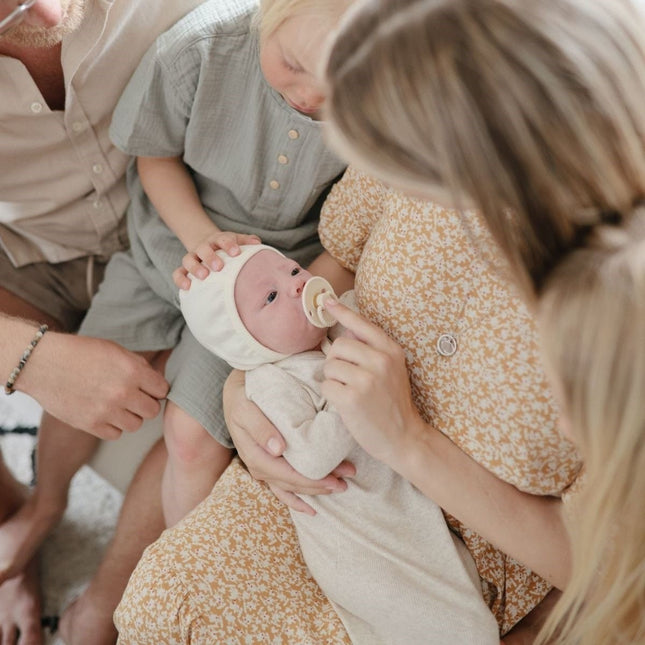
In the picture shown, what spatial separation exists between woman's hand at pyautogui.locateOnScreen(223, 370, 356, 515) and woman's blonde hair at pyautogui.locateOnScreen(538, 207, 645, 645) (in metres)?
0.40

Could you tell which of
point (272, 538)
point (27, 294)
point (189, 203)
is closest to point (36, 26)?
point (189, 203)

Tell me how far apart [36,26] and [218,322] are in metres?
0.56

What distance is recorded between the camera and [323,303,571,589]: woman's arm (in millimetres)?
914

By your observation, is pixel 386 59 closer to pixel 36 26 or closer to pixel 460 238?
pixel 460 238

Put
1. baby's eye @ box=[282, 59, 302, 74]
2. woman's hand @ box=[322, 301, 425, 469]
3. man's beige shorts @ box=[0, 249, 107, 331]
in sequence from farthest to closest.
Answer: man's beige shorts @ box=[0, 249, 107, 331] → baby's eye @ box=[282, 59, 302, 74] → woman's hand @ box=[322, 301, 425, 469]

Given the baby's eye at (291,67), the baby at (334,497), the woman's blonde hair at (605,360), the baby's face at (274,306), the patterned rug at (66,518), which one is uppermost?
the baby's eye at (291,67)

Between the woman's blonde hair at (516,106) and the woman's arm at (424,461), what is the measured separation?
1.03 feet

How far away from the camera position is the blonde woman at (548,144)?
59 centimetres

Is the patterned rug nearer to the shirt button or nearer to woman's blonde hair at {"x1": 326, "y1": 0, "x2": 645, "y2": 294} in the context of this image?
the shirt button

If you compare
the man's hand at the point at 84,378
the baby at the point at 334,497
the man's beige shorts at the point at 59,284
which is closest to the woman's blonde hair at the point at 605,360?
the baby at the point at 334,497

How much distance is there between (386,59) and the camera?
63cm

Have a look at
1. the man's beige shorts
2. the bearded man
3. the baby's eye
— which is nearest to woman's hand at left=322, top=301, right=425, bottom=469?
the baby's eye

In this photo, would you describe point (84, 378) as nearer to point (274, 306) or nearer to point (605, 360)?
point (274, 306)

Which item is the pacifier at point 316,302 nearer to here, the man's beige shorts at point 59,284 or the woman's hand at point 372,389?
the woman's hand at point 372,389
